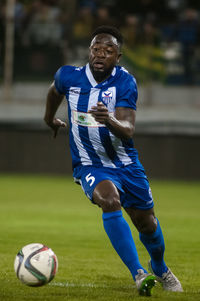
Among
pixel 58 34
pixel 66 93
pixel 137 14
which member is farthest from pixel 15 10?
pixel 66 93

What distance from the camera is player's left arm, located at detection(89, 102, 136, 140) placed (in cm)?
548

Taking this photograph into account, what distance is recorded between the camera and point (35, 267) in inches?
215

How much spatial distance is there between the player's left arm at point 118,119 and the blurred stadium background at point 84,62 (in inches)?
403

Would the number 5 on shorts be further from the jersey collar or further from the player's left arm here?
the jersey collar

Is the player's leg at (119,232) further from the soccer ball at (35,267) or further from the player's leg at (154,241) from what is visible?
the soccer ball at (35,267)

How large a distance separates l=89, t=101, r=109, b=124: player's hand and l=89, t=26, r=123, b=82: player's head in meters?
0.54

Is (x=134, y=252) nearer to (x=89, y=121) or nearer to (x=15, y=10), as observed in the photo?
(x=89, y=121)

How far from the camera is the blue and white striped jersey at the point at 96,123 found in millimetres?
5980

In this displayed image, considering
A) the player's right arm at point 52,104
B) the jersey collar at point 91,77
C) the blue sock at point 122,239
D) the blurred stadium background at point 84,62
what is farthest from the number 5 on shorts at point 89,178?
the blurred stadium background at point 84,62

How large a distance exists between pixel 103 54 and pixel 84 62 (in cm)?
1035

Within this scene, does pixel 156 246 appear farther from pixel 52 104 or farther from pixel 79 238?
pixel 79 238

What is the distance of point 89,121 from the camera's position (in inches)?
237

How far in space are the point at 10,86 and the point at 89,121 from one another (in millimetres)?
11144

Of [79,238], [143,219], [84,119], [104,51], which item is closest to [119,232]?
[143,219]
